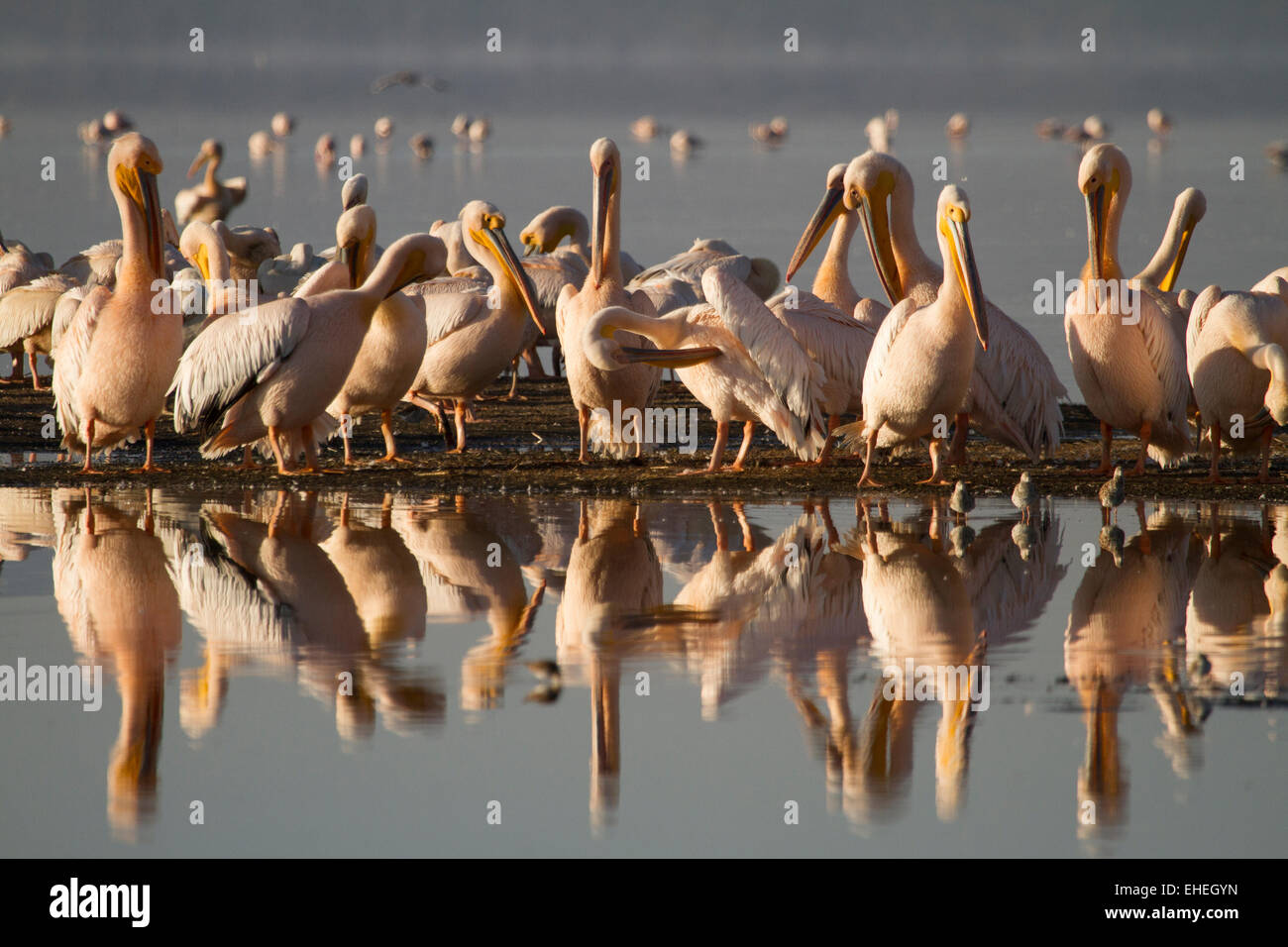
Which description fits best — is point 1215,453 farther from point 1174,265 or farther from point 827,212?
point 827,212

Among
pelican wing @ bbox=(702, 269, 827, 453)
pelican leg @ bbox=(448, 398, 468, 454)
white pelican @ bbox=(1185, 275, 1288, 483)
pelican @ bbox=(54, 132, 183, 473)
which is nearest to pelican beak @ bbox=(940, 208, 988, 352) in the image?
pelican wing @ bbox=(702, 269, 827, 453)

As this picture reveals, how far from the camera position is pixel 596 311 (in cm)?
984

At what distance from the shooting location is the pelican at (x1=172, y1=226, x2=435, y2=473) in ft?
29.1

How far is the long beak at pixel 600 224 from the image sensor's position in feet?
33.1

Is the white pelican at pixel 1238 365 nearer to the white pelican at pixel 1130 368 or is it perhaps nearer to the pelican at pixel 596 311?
the white pelican at pixel 1130 368

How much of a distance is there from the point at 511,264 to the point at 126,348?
2.53m

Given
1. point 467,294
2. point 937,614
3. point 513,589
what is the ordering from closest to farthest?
point 937,614
point 513,589
point 467,294

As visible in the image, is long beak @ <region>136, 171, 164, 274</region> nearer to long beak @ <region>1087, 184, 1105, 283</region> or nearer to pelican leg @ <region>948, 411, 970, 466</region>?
pelican leg @ <region>948, 411, 970, 466</region>

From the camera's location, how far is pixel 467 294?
35.0 feet

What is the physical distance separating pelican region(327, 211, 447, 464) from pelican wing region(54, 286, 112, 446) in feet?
4.38
